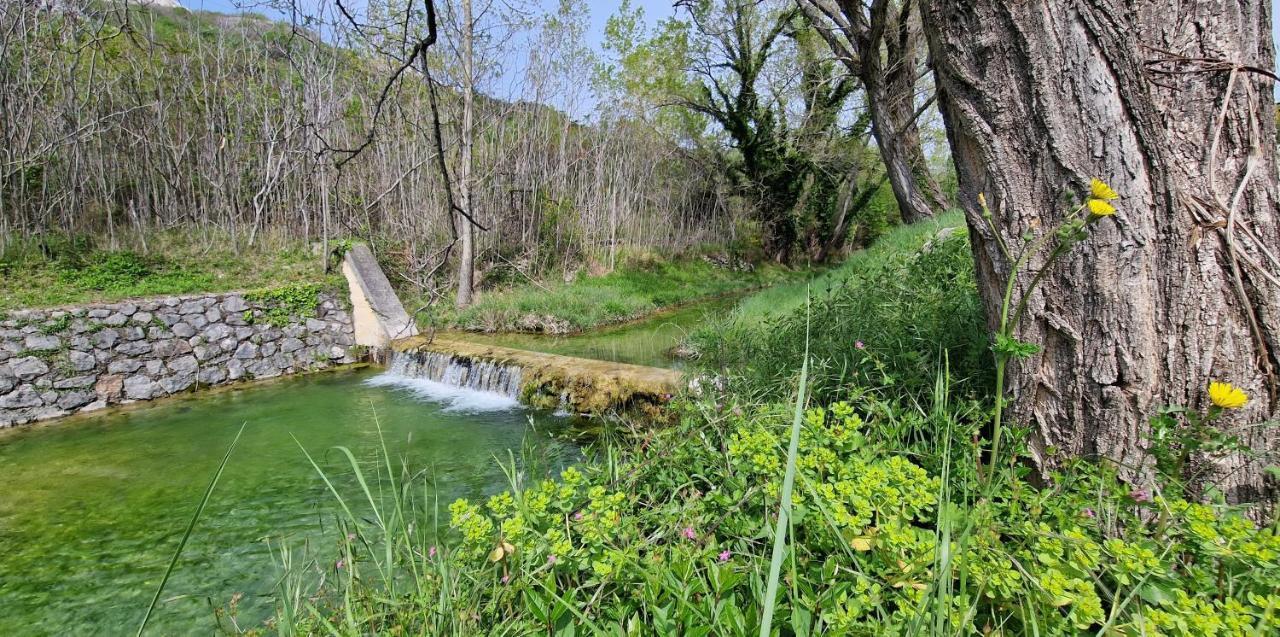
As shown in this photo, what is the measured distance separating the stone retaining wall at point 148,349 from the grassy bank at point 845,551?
6.85 meters

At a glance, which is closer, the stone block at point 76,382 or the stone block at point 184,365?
the stone block at point 76,382

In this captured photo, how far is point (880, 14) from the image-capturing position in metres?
4.98

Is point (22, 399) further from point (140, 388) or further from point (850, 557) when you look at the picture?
point (850, 557)

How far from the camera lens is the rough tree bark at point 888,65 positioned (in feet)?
18.2

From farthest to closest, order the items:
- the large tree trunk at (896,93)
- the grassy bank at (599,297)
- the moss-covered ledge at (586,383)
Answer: the grassy bank at (599,297)
the large tree trunk at (896,93)
the moss-covered ledge at (586,383)

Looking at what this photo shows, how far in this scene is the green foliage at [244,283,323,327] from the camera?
7594 millimetres

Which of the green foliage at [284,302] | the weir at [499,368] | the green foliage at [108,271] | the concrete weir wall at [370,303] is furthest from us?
the concrete weir wall at [370,303]

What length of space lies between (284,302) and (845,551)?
860 cm

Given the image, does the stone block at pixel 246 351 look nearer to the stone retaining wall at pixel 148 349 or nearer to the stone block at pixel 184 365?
the stone retaining wall at pixel 148 349

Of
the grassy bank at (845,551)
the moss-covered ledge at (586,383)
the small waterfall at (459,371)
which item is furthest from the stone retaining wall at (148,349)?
the grassy bank at (845,551)

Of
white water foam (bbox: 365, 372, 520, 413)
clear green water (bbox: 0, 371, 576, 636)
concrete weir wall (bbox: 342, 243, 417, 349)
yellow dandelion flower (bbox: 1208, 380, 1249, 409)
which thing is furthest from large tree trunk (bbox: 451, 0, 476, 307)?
yellow dandelion flower (bbox: 1208, 380, 1249, 409)

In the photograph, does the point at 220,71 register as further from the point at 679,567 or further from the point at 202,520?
the point at 679,567

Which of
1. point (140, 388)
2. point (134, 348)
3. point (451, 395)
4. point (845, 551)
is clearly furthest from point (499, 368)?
point (845, 551)

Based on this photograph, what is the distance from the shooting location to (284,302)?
25.6 ft
